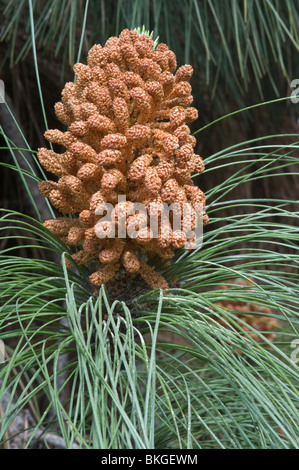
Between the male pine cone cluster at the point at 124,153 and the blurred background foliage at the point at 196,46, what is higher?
the blurred background foliage at the point at 196,46

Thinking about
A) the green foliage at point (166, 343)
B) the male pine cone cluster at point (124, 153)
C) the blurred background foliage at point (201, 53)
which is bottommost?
the green foliage at point (166, 343)

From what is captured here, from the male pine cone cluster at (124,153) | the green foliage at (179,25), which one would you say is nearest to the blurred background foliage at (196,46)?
the green foliage at (179,25)

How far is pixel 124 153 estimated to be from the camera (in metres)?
0.50

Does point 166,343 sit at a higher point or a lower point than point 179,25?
lower

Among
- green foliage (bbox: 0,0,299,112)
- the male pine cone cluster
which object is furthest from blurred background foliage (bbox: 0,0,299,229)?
the male pine cone cluster

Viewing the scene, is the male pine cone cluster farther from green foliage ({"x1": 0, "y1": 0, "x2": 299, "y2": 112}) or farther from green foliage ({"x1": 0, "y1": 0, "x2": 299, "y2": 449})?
green foliage ({"x1": 0, "y1": 0, "x2": 299, "y2": 112})

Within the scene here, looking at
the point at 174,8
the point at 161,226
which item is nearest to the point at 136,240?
the point at 161,226

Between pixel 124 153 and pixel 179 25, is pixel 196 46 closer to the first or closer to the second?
pixel 179 25

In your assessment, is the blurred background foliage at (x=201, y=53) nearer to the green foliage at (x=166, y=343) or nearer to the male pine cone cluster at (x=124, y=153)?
the green foliage at (x=166, y=343)

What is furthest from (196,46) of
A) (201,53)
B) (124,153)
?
(124,153)

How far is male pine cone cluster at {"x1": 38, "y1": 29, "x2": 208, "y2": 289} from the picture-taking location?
477 mm

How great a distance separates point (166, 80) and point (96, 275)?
0.19 meters

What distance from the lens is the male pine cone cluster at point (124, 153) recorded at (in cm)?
48
